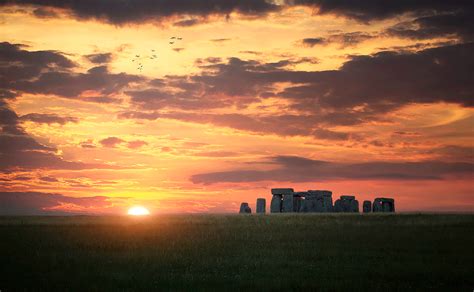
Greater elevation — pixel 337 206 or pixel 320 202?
pixel 320 202

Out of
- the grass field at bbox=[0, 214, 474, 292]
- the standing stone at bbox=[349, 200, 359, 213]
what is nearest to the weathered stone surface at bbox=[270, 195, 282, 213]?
the standing stone at bbox=[349, 200, 359, 213]

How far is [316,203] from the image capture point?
270 feet

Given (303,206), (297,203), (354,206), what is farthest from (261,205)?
(354,206)

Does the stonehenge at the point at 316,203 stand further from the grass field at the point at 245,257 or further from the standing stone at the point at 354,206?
the grass field at the point at 245,257

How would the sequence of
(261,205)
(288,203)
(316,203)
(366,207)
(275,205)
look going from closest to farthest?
(316,203) → (366,207) → (288,203) → (275,205) → (261,205)

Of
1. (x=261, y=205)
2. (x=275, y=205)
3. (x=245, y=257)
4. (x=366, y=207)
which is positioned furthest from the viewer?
(x=261, y=205)

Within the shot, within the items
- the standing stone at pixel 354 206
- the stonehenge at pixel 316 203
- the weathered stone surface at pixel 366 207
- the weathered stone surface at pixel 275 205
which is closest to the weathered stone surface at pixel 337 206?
the stonehenge at pixel 316 203

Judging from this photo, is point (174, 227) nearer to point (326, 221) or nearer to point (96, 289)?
point (326, 221)

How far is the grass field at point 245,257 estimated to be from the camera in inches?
968

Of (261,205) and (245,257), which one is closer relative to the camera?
(245,257)

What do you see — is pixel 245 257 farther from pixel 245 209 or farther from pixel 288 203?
pixel 245 209

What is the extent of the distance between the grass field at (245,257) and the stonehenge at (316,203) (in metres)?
28.5

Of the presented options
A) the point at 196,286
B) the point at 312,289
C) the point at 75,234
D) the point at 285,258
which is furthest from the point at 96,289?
the point at 75,234

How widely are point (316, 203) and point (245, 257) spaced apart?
5093cm
